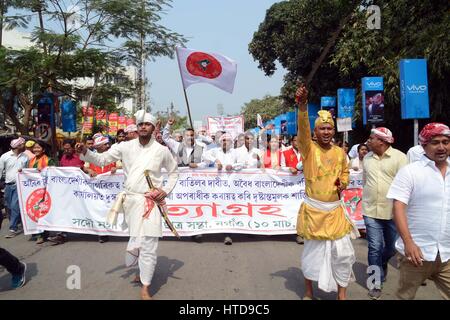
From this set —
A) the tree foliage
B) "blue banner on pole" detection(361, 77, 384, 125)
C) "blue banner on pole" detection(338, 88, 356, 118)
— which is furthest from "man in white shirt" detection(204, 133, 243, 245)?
"blue banner on pole" detection(338, 88, 356, 118)

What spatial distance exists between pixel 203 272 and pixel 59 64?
8.69m

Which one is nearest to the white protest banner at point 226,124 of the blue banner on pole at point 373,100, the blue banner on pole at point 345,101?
the blue banner on pole at point 345,101

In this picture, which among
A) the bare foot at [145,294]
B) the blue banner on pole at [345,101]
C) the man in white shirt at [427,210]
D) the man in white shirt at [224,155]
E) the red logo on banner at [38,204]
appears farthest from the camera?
the blue banner on pole at [345,101]

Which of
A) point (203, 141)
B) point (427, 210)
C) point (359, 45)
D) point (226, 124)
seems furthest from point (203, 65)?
point (359, 45)

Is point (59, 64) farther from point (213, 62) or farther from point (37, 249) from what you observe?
point (37, 249)

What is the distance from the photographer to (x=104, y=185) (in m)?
6.58

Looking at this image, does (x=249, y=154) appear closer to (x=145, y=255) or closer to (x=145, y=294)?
(x=145, y=255)

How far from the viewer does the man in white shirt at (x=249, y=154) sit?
275 inches

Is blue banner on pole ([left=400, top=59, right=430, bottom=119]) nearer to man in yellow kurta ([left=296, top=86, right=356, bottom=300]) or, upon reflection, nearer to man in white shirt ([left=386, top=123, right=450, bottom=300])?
man in yellow kurta ([left=296, top=86, right=356, bottom=300])

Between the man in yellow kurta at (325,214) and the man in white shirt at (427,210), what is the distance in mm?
866

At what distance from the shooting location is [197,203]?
6.48 meters

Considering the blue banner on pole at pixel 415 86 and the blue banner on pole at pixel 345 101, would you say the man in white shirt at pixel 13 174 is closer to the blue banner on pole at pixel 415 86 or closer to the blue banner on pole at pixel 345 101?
the blue banner on pole at pixel 415 86

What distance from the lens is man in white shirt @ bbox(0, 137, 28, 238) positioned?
712 cm

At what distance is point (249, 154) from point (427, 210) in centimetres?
442
